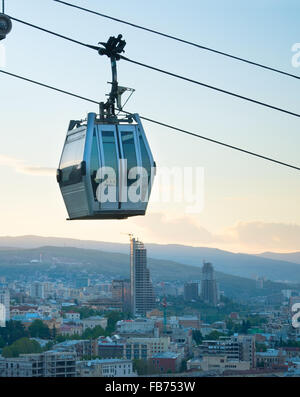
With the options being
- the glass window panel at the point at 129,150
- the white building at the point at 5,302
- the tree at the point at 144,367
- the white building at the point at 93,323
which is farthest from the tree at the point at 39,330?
the glass window panel at the point at 129,150

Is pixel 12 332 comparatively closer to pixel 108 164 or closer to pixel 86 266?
pixel 108 164

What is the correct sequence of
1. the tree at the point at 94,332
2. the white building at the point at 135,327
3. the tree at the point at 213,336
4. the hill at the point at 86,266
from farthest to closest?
the hill at the point at 86,266, the white building at the point at 135,327, the tree at the point at 94,332, the tree at the point at 213,336

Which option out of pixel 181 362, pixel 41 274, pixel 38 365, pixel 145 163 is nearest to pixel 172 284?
pixel 41 274

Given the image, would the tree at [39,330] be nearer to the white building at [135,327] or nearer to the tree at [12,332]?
the tree at [12,332]

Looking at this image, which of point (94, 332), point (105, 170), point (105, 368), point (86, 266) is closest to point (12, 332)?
point (94, 332)

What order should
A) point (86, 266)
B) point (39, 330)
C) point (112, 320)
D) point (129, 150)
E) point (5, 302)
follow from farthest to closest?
1. point (86, 266)
2. point (5, 302)
3. point (112, 320)
4. point (39, 330)
5. point (129, 150)

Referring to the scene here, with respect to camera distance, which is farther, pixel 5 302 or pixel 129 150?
pixel 5 302
